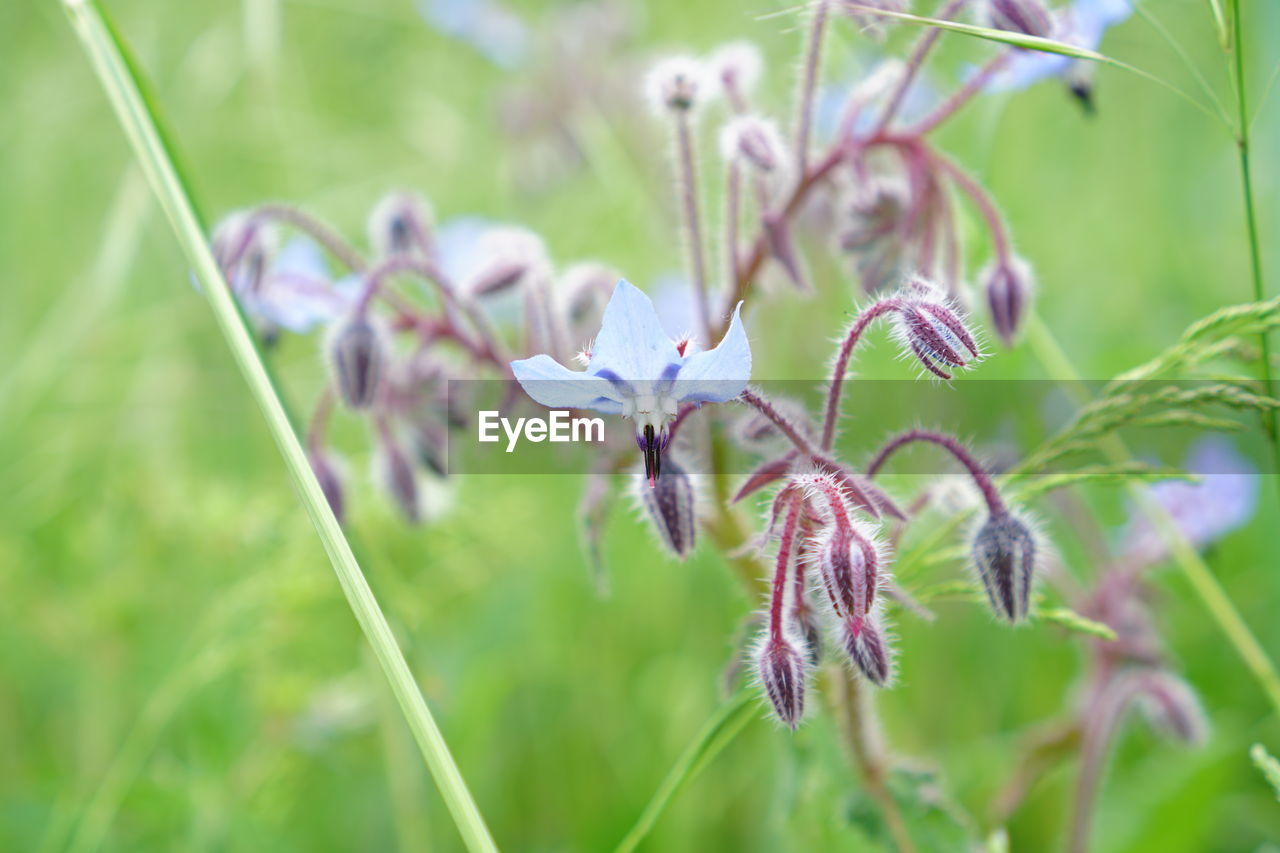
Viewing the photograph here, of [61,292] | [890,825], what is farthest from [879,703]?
[61,292]

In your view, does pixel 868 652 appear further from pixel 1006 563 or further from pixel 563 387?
pixel 563 387

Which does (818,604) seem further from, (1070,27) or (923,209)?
(1070,27)

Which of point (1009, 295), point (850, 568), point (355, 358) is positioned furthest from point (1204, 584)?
point (355, 358)

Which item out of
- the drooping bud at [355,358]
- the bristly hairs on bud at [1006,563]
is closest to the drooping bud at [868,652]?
the bristly hairs on bud at [1006,563]

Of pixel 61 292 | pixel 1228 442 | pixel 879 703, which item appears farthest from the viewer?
pixel 61 292

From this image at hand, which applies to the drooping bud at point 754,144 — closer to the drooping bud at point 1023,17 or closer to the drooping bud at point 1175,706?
the drooping bud at point 1023,17
